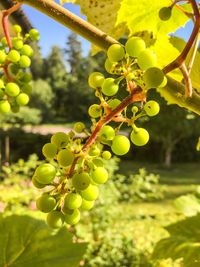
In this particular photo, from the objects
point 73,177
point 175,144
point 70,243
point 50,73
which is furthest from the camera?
point 50,73

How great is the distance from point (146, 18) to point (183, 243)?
1086mm

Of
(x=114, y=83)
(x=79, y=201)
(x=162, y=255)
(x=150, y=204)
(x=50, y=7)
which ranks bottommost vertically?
(x=150, y=204)

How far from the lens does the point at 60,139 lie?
1.99 feet

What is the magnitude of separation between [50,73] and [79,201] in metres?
48.4

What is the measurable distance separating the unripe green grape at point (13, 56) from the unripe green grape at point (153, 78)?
61 centimetres

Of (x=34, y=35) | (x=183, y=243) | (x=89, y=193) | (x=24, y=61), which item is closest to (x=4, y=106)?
(x=24, y=61)

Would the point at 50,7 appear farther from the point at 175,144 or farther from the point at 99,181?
the point at 175,144

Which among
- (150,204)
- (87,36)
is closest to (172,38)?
(87,36)

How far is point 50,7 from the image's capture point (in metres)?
0.68

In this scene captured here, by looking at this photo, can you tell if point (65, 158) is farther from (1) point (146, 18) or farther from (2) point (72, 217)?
(1) point (146, 18)

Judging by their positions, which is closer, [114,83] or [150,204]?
[114,83]

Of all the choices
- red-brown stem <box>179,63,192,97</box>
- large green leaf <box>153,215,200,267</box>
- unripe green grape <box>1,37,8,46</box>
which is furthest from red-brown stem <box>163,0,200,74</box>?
large green leaf <box>153,215,200,267</box>

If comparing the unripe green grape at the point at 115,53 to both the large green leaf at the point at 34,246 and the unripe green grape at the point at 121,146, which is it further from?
the large green leaf at the point at 34,246

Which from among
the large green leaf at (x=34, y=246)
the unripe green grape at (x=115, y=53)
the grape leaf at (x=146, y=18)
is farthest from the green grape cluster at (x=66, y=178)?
the large green leaf at (x=34, y=246)
